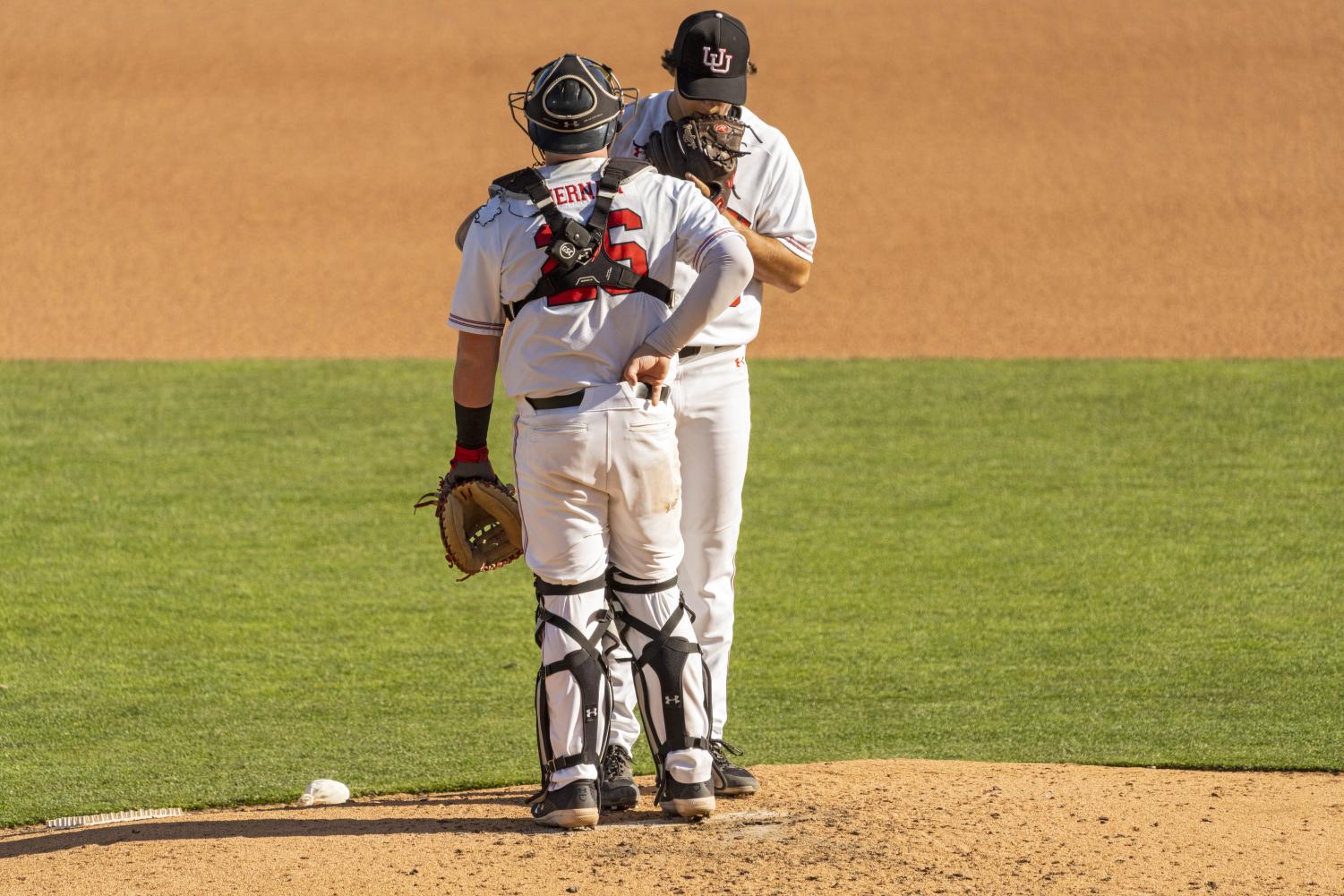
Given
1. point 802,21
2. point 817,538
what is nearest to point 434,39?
point 802,21

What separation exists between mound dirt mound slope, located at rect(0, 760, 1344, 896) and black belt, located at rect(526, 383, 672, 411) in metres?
1.04

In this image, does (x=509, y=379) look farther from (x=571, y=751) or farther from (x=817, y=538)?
(x=817, y=538)

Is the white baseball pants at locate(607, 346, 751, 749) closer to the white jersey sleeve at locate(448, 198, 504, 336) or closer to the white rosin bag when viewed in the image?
the white jersey sleeve at locate(448, 198, 504, 336)

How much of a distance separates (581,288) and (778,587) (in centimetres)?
404

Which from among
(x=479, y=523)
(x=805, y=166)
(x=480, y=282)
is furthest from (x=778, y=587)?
(x=805, y=166)

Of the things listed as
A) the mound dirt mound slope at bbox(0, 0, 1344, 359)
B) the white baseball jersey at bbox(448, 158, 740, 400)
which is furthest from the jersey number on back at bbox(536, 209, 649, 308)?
the mound dirt mound slope at bbox(0, 0, 1344, 359)

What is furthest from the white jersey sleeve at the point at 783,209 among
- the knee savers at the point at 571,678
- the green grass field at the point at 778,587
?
the green grass field at the point at 778,587

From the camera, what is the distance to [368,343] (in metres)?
14.8

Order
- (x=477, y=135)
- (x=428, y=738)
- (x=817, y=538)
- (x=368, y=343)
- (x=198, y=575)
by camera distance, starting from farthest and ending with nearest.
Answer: (x=477, y=135), (x=368, y=343), (x=817, y=538), (x=198, y=575), (x=428, y=738)

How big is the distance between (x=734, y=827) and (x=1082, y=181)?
16.2 metres

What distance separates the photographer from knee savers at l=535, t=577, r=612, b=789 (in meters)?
4.08

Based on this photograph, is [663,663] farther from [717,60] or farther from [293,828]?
[717,60]

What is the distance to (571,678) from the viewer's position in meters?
4.08

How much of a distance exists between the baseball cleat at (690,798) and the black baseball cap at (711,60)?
179cm
